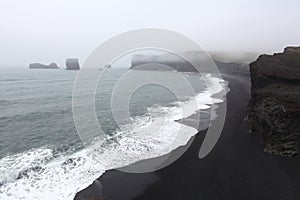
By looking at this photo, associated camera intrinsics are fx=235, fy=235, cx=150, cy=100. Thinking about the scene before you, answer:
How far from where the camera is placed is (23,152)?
17.5m

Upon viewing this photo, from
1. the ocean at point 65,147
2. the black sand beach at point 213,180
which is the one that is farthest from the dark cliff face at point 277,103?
the ocean at point 65,147

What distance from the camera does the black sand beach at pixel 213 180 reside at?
1200 cm

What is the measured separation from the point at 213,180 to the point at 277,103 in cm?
952

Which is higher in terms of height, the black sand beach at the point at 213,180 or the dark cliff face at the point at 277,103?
the dark cliff face at the point at 277,103

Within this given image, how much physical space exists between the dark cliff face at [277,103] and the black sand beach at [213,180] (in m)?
1.42

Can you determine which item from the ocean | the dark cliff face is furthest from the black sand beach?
the ocean

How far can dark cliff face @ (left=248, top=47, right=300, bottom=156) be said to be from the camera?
17.2m

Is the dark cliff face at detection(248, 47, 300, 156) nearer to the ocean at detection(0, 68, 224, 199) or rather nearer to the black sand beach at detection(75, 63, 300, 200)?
the black sand beach at detection(75, 63, 300, 200)

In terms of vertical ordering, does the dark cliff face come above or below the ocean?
above

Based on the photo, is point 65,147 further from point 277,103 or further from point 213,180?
→ point 277,103

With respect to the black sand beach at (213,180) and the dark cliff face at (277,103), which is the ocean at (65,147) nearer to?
the black sand beach at (213,180)

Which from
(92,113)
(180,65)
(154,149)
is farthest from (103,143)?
(180,65)

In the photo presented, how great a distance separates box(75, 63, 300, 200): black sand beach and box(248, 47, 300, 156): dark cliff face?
142cm

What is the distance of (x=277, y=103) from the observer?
1869 centimetres
